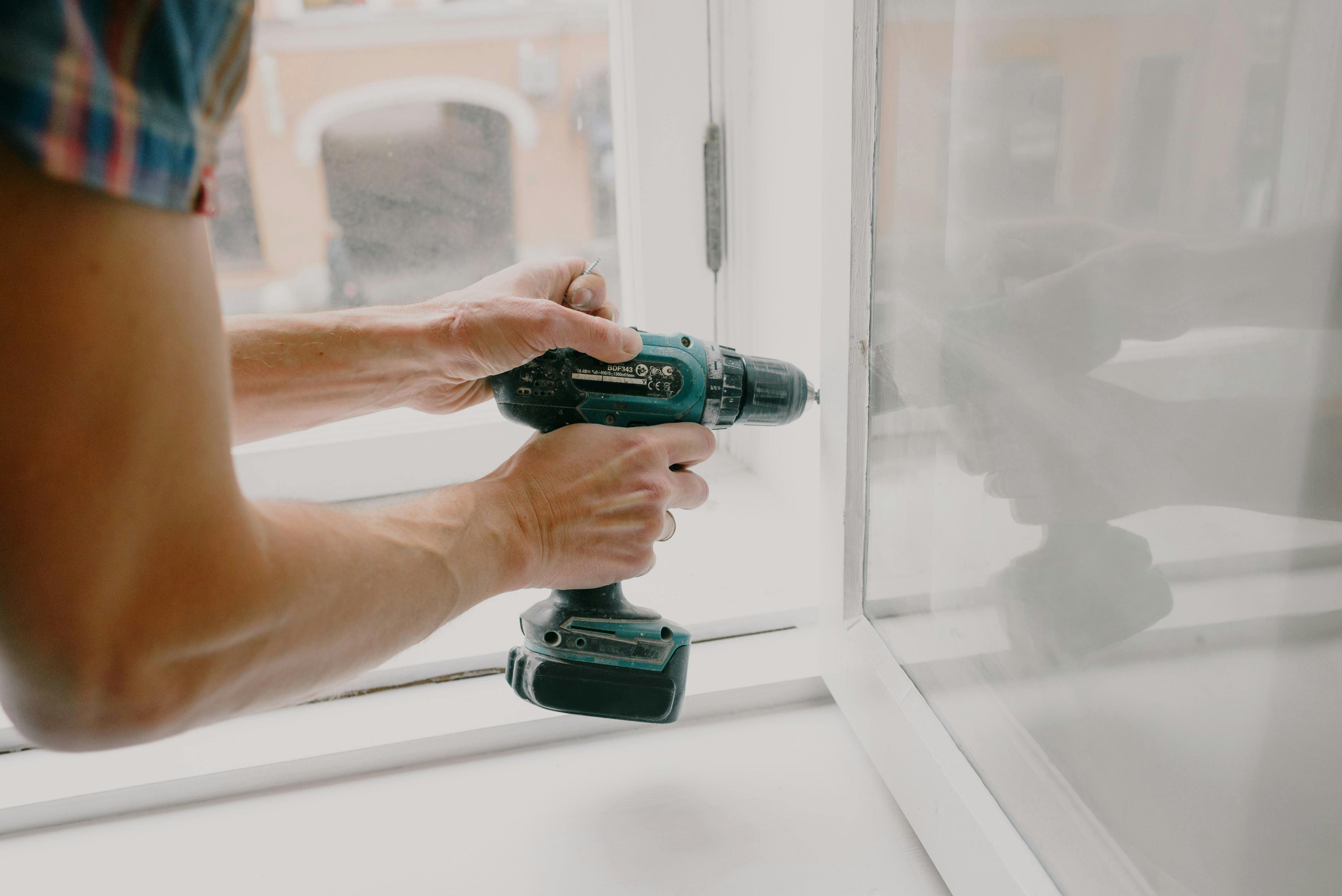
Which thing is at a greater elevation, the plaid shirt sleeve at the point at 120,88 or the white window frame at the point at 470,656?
the plaid shirt sleeve at the point at 120,88

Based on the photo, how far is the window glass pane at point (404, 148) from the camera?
1032 mm

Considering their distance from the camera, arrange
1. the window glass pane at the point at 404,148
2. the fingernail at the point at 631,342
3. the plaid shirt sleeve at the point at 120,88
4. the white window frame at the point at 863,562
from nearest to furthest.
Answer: the plaid shirt sleeve at the point at 120,88
the white window frame at the point at 863,562
the fingernail at the point at 631,342
the window glass pane at the point at 404,148

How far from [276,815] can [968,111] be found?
31.8 inches

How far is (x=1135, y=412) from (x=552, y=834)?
576 mm

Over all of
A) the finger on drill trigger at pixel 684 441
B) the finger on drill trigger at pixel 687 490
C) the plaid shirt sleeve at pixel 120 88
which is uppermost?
the plaid shirt sleeve at pixel 120 88

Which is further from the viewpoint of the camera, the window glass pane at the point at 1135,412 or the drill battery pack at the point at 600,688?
the drill battery pack at the point at 600,688

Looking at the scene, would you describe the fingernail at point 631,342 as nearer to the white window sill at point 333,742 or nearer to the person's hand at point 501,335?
the person's hand at point 501,335

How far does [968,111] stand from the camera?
531 mm

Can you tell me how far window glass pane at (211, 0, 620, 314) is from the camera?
3.39ft

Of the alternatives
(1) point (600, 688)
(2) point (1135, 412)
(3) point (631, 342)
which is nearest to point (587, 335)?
(3) point (631, 342)

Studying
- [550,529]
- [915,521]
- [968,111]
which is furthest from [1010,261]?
[550,529]

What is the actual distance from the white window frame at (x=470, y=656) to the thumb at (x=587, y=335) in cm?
37

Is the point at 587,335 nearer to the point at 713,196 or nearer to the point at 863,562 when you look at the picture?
the point at 863,562

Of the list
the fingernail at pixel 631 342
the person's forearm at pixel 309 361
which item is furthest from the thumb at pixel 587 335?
the person's forearm at pixel 309 361
